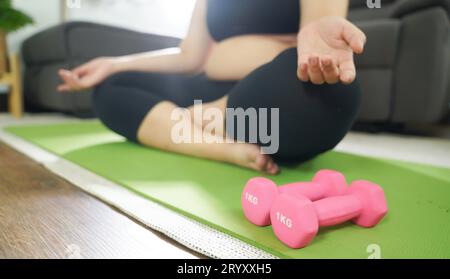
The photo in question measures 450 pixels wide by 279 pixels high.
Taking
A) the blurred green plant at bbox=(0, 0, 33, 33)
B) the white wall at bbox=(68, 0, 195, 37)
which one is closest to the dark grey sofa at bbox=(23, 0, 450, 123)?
the white wall at bbox=(68, 0, 195, 37)

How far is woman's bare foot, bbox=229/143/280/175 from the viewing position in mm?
617

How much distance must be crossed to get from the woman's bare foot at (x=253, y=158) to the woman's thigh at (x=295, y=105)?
0.9 inches

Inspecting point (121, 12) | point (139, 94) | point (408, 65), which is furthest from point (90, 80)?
point (121, 12)

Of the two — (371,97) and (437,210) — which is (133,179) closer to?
(437,210)

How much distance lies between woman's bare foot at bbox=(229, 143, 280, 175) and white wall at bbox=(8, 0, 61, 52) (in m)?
2.11

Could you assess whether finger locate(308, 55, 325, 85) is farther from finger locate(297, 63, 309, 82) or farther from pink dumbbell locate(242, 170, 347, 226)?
pink dumbbell locate(242, 170, 347, 226)

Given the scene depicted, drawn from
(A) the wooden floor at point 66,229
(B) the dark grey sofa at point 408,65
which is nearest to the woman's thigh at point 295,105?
(A) the wooden floor at point 66,229

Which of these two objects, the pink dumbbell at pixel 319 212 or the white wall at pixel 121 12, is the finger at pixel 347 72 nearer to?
the pink dumbbell at pixel 319 212

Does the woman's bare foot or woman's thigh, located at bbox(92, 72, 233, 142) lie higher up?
woman's thigh, located at bbox(92, 72, 233, 142)

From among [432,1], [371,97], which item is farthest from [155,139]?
[432,1]

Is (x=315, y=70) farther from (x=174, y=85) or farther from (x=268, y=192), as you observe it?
(x=174, y=85)

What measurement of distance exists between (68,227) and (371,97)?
1.15 meters

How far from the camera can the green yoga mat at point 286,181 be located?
1.15 feet

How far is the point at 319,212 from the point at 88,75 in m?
0.68
